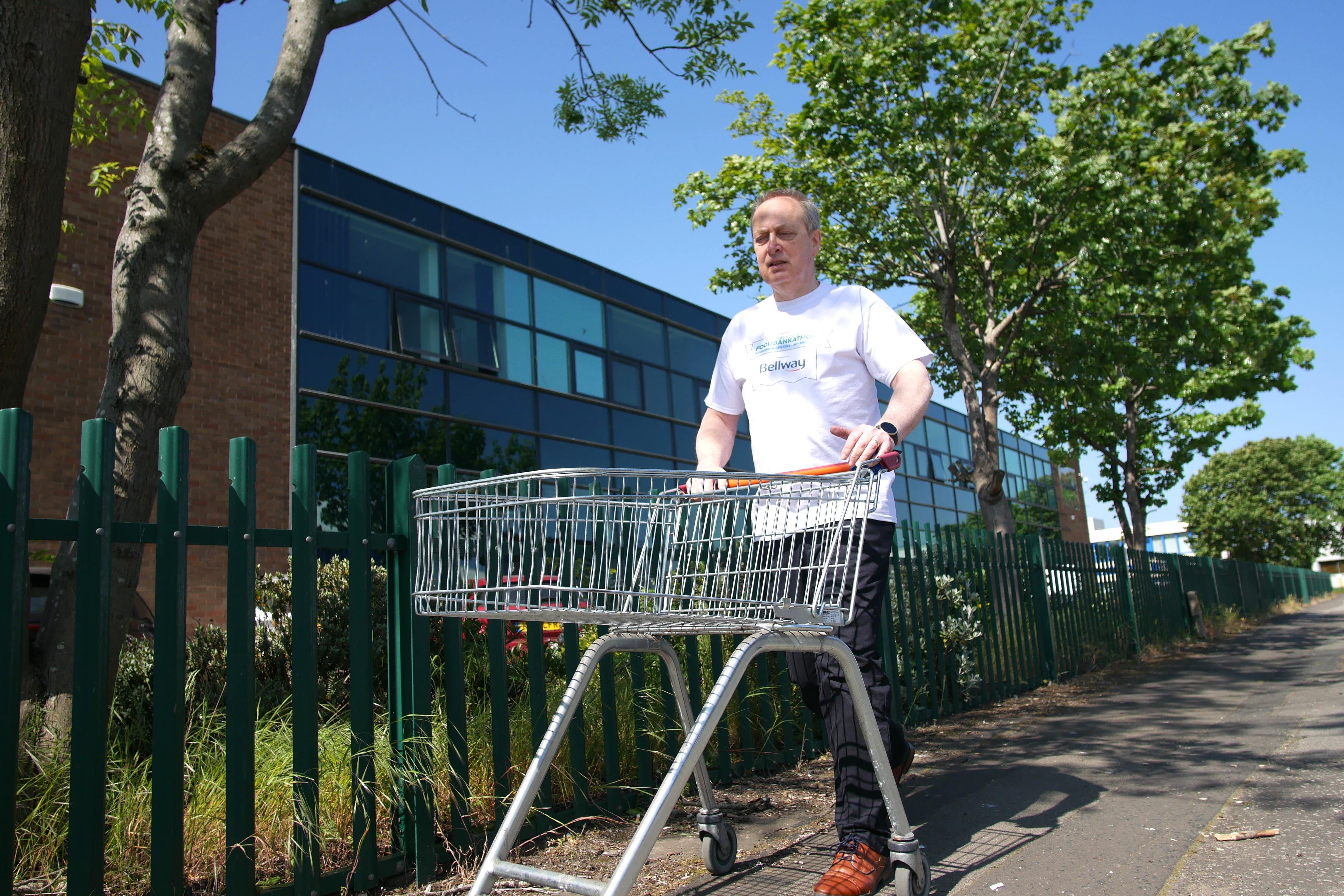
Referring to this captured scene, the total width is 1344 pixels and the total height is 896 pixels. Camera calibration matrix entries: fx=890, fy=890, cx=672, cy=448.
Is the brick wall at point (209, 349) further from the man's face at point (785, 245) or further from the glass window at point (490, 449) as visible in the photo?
the man's face at point (785, 245)

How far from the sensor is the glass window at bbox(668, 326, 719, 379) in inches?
774

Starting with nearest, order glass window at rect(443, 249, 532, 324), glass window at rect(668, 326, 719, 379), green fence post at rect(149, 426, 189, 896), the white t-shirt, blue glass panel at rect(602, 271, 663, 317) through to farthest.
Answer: green fence post at rect(149, 426, 189, 896), the white t-shirt, glass window at rect(443, 249, 532, 324), blue glass panel at rect(602, 271, 663, 317), glass window at rect(668, 326, 719, 379)

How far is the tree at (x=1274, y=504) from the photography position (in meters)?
53.2

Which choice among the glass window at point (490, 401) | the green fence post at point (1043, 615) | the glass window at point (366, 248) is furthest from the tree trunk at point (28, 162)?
the glass window at point (490, 401)

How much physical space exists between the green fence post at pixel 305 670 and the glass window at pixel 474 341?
39.6 ft

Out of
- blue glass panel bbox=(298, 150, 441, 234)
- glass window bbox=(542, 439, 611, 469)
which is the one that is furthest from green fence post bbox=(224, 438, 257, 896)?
blue glass panel bbox=(298, 150, 441, 234)

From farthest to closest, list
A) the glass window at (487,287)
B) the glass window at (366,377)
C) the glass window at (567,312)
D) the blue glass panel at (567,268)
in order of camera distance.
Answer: the blue glass panel at (567,268) < the glass window at (567,312) < the glass window at (487,287) < the glass window at (366,377)

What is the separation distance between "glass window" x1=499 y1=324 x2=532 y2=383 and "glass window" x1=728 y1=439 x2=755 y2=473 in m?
5.25

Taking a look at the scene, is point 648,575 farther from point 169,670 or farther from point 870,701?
point 169,670

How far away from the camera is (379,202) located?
567 inches

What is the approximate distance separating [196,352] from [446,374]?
3.64m

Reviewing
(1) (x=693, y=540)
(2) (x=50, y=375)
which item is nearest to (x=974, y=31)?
(1) (x=693, y=540)

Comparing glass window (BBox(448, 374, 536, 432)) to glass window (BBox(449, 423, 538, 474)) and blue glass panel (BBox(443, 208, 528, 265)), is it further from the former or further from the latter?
blue glass panel (BBox(443, 208, 528, 265))

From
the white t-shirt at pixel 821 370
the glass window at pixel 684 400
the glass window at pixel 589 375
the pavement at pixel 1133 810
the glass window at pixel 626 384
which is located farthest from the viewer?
the glass window at pixel 684 400
